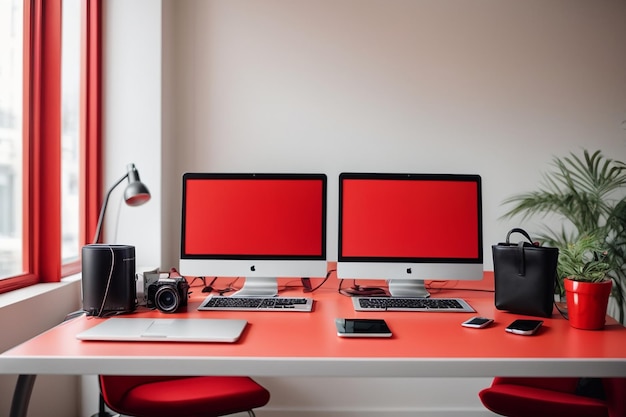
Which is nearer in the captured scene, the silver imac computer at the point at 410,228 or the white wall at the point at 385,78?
the silver imac computer at the point at 410,228

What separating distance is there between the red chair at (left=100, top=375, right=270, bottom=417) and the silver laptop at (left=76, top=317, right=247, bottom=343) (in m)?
0.30

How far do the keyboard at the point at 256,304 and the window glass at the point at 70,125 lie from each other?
3.35 ft

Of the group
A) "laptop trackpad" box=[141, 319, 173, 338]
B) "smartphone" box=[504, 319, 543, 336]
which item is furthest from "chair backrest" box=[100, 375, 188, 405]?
"smartphone" box=[504, 319, 543, 336]

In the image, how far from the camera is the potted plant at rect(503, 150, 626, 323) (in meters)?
2.46

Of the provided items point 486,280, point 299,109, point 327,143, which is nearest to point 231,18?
point 299,109

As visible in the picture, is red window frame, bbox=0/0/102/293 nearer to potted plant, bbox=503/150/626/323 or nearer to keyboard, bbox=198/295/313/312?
keyboard, bbox=198/295/313/312

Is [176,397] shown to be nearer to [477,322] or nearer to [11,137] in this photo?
[477,322]

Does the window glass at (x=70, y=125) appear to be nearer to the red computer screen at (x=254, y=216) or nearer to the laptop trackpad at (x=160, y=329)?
the red computer screen at (x=254, y=216)

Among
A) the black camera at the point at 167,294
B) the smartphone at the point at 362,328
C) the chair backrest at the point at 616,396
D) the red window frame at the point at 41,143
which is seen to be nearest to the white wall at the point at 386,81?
the red window frame at the point at 41,143

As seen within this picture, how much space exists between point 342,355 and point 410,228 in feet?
2.65

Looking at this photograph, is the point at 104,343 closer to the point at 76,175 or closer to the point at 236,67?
the point at 76,175

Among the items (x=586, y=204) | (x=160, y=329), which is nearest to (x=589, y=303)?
(x=586, y=204)

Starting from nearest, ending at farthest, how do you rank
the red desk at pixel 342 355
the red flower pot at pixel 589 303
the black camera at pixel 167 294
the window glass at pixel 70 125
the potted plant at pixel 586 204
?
the red desk at pixel 342 355, the red flower pot at pixel 589 303, the black camera at pixel 167 294, the window glass at pixel 70 125, the potted plant at pixel 586 204

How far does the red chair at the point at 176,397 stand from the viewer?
1591 mm
